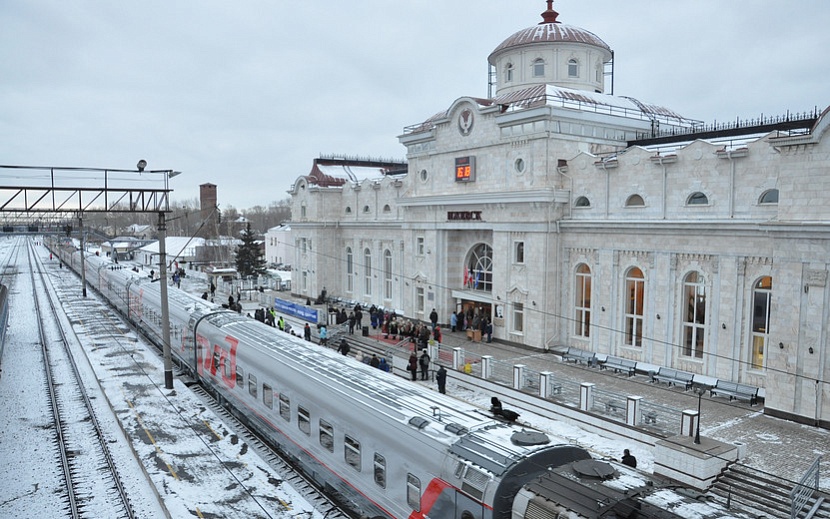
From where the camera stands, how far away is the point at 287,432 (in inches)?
592

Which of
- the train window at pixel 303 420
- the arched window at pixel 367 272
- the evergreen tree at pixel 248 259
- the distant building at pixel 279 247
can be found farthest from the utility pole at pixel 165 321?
the distant building at pixel 279 247

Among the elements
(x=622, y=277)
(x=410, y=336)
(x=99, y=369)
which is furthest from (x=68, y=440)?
(x=622, y=277)

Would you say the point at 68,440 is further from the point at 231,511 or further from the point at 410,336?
the point at 410,336

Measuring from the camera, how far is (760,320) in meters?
20.0

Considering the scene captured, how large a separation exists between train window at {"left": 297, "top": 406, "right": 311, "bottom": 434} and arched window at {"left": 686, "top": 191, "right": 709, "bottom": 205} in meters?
16.3

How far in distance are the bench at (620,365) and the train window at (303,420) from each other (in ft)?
44.9

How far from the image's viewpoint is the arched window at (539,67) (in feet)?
113

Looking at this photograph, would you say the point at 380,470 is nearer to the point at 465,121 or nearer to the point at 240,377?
the point at 240,377

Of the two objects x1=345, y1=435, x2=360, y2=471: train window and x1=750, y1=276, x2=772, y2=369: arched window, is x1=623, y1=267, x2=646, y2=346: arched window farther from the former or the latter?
x1=345, y1=435, x2=360, y2=471: train window

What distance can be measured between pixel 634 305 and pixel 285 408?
15.3m

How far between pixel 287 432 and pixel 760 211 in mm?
16815

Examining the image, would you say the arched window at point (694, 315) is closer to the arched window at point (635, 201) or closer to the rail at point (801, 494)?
the arched window at point (635, 201)

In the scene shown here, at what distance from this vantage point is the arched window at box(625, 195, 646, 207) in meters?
23.8

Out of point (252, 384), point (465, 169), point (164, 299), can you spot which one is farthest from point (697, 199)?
point (164, 299)
